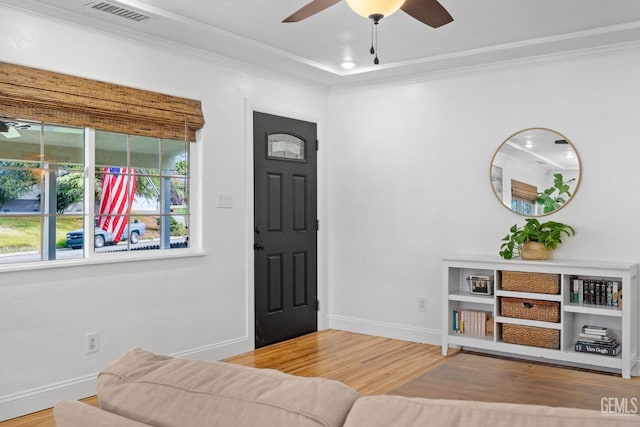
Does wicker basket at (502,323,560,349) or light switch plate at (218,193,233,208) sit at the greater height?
light switch plate at (218,193,233,208)

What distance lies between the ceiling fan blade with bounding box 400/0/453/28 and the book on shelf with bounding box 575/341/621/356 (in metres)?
2.61

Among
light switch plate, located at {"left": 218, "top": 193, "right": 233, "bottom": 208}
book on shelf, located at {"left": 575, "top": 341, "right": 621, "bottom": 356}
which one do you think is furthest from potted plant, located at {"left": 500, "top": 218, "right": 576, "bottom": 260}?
light switch plate, located at {"left": 218, "top": 193, "right": 233, "bottom": 208}

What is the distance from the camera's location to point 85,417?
101cm

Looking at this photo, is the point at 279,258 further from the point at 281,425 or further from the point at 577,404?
the point at 281,425

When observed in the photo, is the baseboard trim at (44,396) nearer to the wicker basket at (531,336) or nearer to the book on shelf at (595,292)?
the wicker basket at (531,336)

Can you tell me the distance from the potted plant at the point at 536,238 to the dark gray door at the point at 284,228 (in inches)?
73.3

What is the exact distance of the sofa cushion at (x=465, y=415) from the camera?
0.80 meters

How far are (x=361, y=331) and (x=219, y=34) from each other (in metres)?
3.05

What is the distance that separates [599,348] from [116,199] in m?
3.57

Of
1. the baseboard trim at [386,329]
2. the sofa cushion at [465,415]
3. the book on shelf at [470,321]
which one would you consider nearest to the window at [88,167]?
the baseboard trim at [386,329]

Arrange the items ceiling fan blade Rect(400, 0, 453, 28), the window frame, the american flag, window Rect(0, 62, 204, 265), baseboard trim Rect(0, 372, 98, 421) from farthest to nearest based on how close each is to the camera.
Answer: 1. the american flag
2. the window frame
3. window Rect(0, 62, 204, 265)
4. baseboard trim Rect(0, 372, 98, 421)
5. ceiling fan blade Rect(400, 0, 453, 28)

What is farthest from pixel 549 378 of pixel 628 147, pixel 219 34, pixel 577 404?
pixel 219 34

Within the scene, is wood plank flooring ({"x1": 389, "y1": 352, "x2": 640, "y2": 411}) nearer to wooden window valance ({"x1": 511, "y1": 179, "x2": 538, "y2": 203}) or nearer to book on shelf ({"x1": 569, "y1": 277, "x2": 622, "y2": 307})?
book on shelf ({"x1": 569, "y1": 277, "x2": 622, "y2": 307})

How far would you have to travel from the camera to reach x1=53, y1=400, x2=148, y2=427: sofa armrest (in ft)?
3.20
